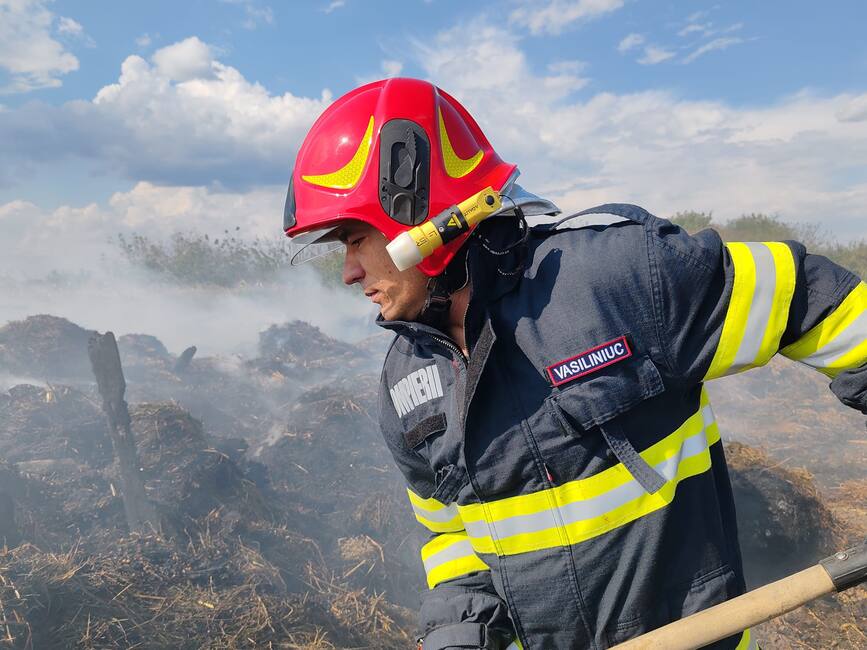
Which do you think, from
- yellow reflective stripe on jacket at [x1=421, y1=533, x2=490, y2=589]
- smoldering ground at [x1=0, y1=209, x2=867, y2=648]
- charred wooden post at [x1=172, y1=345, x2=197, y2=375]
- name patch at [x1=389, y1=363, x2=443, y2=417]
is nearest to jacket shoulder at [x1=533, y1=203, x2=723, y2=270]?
name patch at [x1=389, y1=363, x2=443, y2=417]

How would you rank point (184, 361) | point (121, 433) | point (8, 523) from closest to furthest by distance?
point (8, 523), point (121, 433), point (184, 361)

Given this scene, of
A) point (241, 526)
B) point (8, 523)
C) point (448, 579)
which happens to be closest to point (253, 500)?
point (241, 526)

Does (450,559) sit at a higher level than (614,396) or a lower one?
lower

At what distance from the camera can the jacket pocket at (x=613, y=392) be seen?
162cm

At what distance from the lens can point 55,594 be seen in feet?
16.3

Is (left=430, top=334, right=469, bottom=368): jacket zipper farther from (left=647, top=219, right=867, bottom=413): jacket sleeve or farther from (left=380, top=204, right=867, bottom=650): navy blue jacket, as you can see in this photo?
(left=647, top=219, right=867, bottom=413): jacket sleeve

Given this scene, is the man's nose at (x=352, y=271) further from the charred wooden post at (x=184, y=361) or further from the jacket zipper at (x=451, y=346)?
the charred wooden post at (x=184, y=361)

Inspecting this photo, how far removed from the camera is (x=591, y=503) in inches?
65.2

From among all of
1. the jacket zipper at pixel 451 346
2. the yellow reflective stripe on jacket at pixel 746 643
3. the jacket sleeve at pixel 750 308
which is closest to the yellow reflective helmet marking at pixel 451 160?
the jacket zipper at pixel 451 346

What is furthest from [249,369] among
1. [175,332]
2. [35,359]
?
[175,332]

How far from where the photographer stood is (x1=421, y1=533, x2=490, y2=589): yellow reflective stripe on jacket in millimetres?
2027

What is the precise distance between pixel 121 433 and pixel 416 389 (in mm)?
6493

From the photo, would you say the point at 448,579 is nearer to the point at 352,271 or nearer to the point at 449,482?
the point at 449,482

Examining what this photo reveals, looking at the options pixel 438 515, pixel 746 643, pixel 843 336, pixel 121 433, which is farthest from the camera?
pixel 121 433
